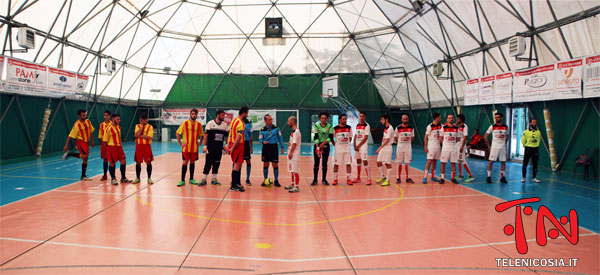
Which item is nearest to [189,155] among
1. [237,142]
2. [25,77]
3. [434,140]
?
[237,142]

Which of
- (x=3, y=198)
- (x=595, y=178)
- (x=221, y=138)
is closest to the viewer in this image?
(x=3, y=198)

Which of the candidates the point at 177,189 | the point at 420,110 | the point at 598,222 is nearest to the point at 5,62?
the point at 177,189

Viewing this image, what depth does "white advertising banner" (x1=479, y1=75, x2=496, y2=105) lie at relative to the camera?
14633 mm

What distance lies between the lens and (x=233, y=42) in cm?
2511

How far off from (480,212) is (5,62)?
15068mm

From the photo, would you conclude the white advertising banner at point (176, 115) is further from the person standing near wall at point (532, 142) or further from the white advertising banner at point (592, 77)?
the white advertising banner at point (592, 77)

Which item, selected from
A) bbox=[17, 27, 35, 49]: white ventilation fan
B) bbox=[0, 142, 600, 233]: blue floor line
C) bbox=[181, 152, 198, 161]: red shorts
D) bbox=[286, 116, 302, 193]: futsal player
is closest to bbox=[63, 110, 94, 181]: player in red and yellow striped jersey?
bbox=[0, 142, 600, 233]: blue floor line

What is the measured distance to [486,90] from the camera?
1499cm

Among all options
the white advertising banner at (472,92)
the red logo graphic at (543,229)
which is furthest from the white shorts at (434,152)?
the white advertising banner at (472,92)

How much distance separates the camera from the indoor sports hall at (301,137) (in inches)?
175

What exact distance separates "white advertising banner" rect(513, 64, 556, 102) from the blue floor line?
2765 mm

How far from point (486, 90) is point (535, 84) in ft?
9.22

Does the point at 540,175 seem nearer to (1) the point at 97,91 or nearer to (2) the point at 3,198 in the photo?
(2) the point at 3,198

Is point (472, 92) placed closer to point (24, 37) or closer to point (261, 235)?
point (261, 235)
